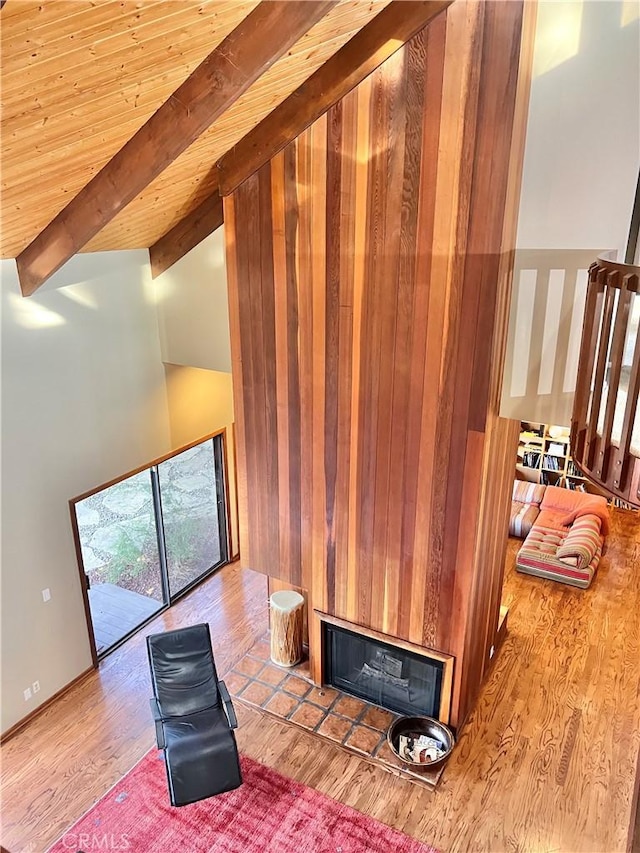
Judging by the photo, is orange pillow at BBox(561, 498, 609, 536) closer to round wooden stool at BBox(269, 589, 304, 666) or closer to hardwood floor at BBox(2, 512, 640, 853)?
hardwood floor at BBox(2, 512, 640, 853)

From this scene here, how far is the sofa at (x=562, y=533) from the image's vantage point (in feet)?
23.9

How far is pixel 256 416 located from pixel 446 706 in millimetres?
2803

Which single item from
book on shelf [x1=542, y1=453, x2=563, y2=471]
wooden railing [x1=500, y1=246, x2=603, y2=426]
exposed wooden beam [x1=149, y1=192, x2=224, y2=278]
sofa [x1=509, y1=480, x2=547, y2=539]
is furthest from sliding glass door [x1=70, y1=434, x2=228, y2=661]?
book on shelf [x1=542, y1=453, x2=563, y2=471]

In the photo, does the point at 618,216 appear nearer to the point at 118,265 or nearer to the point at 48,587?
the point at 118,265

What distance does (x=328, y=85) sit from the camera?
4.13m

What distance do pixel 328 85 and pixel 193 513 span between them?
4916 mm

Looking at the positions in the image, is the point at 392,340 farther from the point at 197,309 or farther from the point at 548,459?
the point at 548,459

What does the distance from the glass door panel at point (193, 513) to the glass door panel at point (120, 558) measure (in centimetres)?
19

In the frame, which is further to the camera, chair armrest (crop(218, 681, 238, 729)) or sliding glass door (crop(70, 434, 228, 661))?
sliding glass door (crop(70, 434, 228, 661))

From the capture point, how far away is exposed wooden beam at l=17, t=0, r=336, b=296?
313 cm

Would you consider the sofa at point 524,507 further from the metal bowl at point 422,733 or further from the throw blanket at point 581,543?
the metal bowl at point 422,733

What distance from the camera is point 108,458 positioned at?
6.00 meters

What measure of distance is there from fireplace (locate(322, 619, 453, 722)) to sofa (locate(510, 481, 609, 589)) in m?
2.74

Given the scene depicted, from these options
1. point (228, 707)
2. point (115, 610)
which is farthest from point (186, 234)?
point (228, 707)
